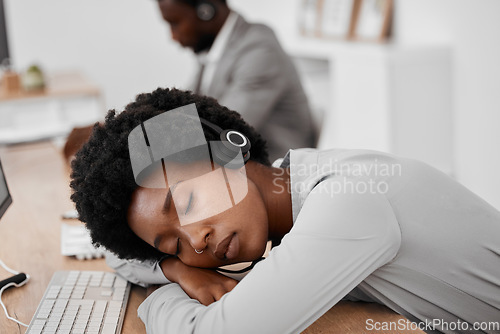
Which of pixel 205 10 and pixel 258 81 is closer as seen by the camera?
pixel 258 81

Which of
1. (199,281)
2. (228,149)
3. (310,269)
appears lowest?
(199,281)

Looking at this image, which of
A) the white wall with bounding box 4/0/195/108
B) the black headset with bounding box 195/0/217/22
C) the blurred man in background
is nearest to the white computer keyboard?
the blurred man in background

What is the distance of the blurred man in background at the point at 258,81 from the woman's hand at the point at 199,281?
103 cm

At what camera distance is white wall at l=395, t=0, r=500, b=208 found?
2529 mm

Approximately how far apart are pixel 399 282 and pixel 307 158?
281 mm

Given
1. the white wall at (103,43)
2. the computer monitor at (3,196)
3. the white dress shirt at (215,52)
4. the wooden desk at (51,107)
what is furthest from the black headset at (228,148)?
the white wall at (103,43)

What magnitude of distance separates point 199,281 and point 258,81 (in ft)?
4.12

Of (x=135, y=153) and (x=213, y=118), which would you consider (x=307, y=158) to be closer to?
(x=213, y=118)

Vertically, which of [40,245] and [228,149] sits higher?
[228,149]

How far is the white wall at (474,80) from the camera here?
2529 millimetres

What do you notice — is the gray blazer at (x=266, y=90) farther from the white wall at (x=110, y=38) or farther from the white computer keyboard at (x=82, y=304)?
the white wall at (x=110, y=38)

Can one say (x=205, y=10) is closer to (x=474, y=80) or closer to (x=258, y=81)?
(x=258, y=81)

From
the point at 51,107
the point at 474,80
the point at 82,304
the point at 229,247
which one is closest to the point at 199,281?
the point at 229,247

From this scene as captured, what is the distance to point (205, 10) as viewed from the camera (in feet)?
7.95
